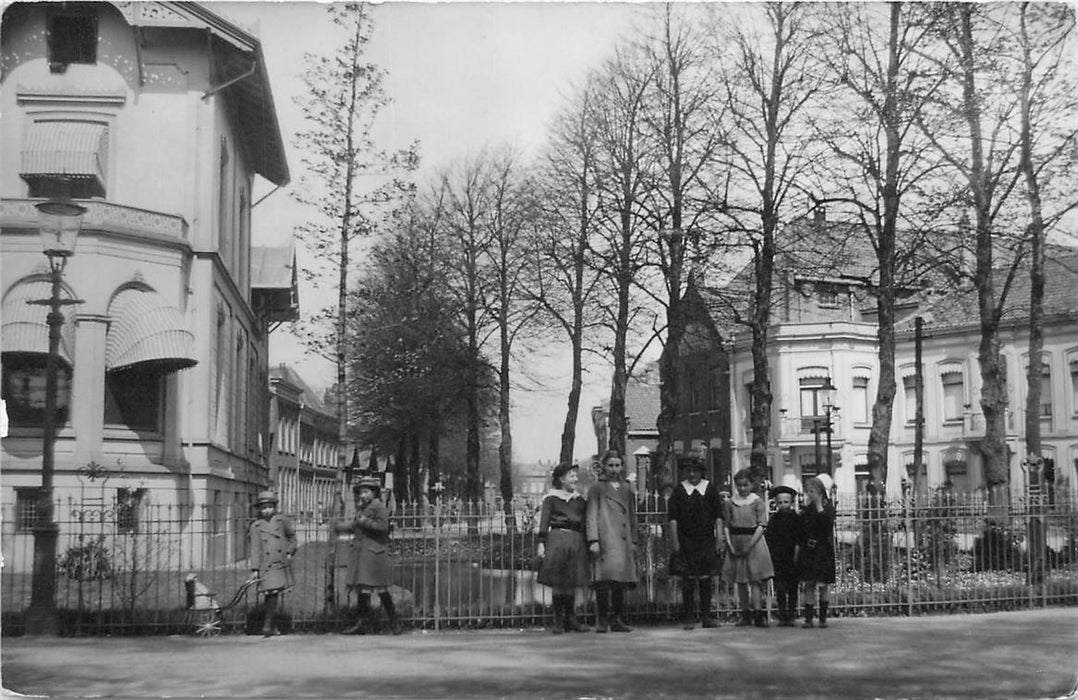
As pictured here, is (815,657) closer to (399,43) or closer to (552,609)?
(552,609)

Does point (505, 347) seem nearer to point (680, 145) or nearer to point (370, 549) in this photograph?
point (680, 145)

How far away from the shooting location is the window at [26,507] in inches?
456

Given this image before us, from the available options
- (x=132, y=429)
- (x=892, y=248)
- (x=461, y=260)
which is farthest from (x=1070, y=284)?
(x=132, y=429)

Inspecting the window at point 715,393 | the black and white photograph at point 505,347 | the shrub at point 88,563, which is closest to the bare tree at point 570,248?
the black and white photograph at point 505,347

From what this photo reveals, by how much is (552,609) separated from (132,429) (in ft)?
17.9

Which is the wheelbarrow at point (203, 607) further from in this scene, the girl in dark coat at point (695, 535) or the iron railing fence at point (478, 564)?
the girl in dark coat at point (695, 535)

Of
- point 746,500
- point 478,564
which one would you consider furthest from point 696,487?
point 478,564

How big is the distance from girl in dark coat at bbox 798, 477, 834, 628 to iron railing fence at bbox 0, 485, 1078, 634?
37.6 inches

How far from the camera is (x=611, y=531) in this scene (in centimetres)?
1130

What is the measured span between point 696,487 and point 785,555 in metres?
1.22

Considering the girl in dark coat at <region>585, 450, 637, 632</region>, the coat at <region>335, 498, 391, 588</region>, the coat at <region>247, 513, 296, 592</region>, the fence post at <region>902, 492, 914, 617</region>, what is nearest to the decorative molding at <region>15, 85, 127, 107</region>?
the coat at <region>247, 513, 296, 592</region>

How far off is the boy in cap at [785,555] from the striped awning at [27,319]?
8086 mm

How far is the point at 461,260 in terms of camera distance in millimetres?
18906

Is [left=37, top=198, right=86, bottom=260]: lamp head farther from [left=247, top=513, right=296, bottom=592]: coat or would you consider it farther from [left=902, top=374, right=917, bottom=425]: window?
[left=902, top=374, right=917, bottom=425]: window
